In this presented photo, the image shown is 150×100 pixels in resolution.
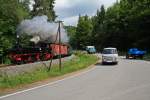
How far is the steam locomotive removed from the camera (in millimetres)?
39781

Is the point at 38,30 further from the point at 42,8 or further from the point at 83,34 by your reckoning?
the point at 83,34

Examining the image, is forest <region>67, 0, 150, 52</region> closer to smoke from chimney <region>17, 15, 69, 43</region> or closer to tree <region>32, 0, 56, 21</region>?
tree <region>32, 0, 56, 21</region>

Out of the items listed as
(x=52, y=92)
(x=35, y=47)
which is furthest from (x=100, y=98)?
(x=35, y=47)

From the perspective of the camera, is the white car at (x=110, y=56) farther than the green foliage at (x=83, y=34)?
No

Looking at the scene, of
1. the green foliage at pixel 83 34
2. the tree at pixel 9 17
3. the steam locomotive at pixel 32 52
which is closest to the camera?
the steam locomotive at pixel 32 52

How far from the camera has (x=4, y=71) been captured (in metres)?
25.6

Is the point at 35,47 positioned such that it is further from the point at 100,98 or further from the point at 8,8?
the point at 100,98

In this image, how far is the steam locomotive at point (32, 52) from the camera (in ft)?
131

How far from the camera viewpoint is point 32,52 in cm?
4175

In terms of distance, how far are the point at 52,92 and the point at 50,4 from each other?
295 ft

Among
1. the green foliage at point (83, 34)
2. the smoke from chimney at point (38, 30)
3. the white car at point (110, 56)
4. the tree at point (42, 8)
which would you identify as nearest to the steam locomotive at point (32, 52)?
the smoke from chimney at point (38, 30)

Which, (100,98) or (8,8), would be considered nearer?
(100,98)

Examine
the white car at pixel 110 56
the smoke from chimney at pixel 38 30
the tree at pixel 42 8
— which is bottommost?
the white car at pixel 110 56

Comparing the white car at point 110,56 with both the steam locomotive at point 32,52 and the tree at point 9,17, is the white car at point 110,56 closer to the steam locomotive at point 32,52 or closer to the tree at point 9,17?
the steam locomotive at point 32,52
